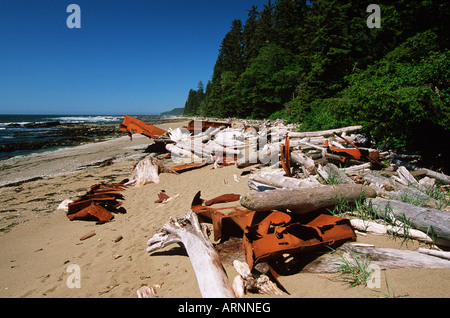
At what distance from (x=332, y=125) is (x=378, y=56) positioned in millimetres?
8505

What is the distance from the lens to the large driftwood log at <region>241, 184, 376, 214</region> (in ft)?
8.46

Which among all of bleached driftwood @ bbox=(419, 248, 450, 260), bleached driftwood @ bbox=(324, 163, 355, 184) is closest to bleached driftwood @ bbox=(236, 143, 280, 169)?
bleached driftwood @ bbox=(324, 163, 355, 184)

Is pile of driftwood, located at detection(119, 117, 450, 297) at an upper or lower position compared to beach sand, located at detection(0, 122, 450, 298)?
upper

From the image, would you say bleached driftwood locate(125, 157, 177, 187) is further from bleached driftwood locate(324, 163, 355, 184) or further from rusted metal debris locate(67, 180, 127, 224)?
bleached driftwood locate(324, 163, 355, 184)

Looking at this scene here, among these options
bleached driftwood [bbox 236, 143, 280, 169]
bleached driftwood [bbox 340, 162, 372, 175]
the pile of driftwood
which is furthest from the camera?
bleached driftwood [bbox 236, 143, 280, 169]

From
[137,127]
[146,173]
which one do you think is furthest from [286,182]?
[137,127]

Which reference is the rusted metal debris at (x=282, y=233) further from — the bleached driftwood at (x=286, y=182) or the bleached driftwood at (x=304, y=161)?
the bleached driftwood at (x=304, y=161)

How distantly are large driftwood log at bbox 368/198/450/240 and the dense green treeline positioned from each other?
2920 millimetres

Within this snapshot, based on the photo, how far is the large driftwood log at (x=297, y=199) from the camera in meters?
2.58

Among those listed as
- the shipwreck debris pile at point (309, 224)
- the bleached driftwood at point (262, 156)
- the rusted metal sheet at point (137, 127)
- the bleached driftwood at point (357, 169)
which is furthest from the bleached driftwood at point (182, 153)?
the bleached driftwood at point (357, 169)

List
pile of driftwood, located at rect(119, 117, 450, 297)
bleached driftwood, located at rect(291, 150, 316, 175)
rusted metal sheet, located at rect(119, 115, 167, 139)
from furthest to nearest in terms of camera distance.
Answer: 1. rusted metal sheet, located at rect(119, 115, 167, 139)
2. bleached driftwood, located at rect(291, 150, 316, 175)
3. pile of driftwood, located at rect(119, 117, 450, 297)

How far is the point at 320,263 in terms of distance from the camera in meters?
2.15

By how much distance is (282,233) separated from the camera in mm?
2303

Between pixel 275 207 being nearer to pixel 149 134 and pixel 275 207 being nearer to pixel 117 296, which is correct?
pixel 117 296
